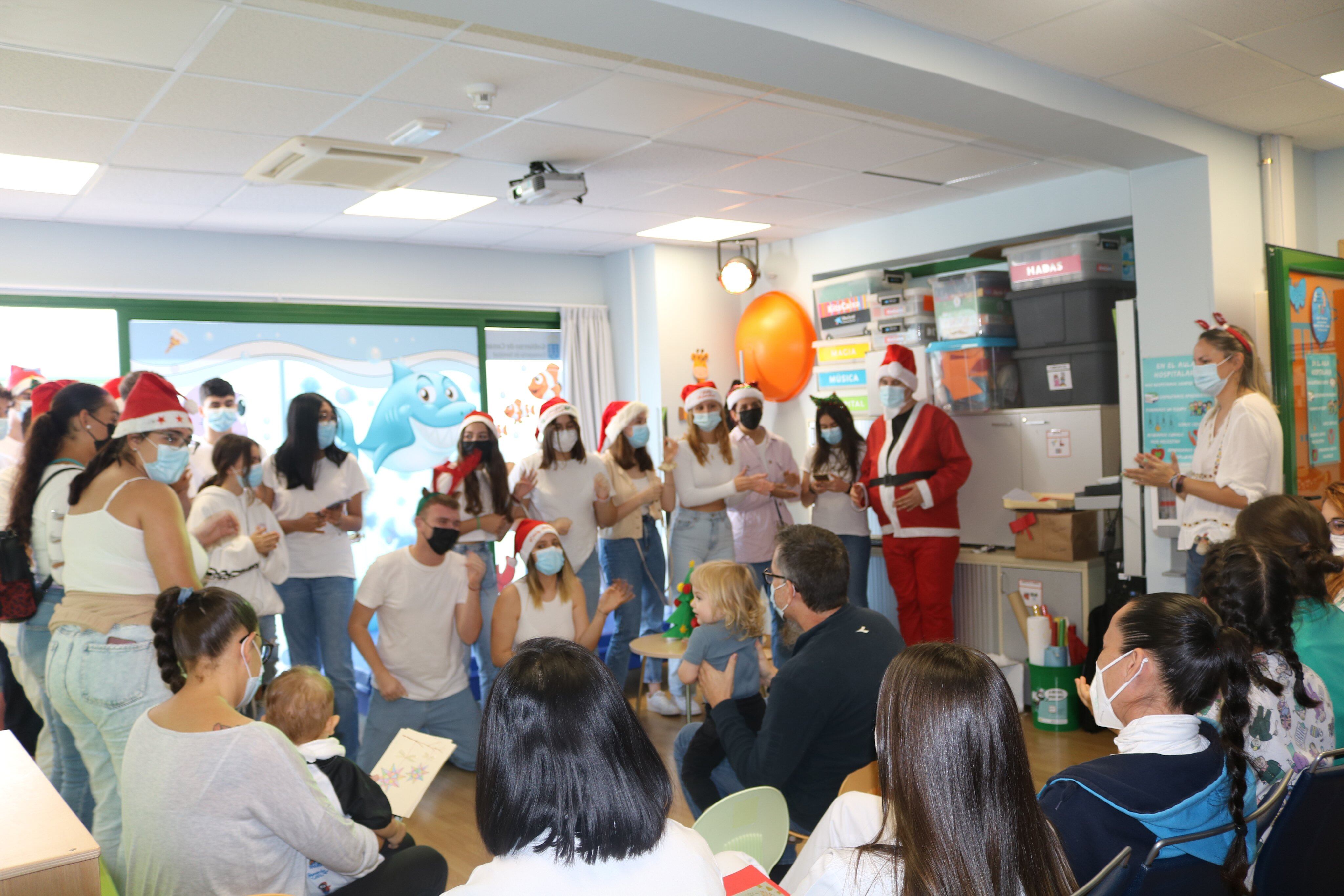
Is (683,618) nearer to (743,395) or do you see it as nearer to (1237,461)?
(743,395)

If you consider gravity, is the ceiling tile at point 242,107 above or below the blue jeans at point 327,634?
above

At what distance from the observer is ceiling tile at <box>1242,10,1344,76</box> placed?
3.37 metres

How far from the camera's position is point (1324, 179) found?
16.8ft

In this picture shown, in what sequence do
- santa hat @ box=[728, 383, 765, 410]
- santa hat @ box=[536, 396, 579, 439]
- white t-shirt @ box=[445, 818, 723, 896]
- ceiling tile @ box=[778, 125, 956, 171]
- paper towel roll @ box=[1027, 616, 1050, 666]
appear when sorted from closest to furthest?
white t-shirt @ box=[445, 818, 723, 896]
ceiling tile @ box=[778, 125, 956, 171]
paper towel roll @ box=[1027, 616, 1050, 666]
santa hat @ box=[536, 396, 579, 439]
santa hat @ box=[728, 383, 765, 410]

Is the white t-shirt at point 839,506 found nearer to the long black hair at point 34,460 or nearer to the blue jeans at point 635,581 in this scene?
the blue jeans at point 635,581

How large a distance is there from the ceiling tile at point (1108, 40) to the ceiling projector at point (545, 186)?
195 cm

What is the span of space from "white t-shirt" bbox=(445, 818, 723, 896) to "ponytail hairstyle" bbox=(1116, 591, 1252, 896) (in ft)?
3.06

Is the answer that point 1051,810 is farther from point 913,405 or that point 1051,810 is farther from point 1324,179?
point 1324,179

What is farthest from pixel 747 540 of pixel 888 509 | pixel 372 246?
pixel 372 246

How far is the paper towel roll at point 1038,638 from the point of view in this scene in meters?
4.79

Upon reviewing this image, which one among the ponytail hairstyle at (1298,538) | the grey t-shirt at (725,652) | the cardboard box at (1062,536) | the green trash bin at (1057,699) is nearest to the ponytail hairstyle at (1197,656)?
the ponytail hairstyle at (1298,538)

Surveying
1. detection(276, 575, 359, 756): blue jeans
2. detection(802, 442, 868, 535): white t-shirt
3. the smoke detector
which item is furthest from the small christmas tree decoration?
the smoke detector

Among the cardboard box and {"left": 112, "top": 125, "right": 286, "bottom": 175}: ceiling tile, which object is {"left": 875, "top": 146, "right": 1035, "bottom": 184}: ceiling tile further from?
{"left": 112, "top": 125, "right": 286, "bottom": 175}: ceiling tile

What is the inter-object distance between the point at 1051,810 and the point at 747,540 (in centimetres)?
387
